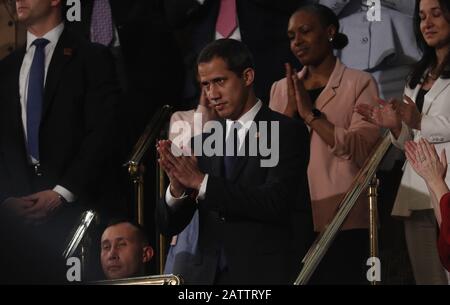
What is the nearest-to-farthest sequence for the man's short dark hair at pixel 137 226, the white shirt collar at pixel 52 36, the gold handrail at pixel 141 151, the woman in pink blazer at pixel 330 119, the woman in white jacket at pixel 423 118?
the woman in white jacket at pixel 423 118, the woman in pink blazer at pixel 330 119, the man's short dark hair at pixel 137 226, the gold handrail at pixel 141 151, the white shirt collar at pixel 52 36

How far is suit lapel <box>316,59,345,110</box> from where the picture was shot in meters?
6.01

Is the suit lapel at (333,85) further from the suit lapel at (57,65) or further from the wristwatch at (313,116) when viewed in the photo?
the suit lapel at (57,65)

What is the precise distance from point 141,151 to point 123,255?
53 centimetres

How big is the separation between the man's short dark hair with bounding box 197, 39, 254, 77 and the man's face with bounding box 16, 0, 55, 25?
866 millimetres

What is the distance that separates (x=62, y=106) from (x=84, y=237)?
26.6 inches

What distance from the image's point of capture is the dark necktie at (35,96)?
618cm

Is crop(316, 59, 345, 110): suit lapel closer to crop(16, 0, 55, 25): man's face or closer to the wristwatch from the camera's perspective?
the wristwatch

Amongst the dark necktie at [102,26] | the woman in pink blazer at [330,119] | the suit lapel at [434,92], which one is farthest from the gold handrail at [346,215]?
the dark necktie at [102,26]

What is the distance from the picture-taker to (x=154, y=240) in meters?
6.05

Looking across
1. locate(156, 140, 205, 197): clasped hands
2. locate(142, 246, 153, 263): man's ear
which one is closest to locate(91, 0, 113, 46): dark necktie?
locate(156, 140, 205, 197): clasped hands

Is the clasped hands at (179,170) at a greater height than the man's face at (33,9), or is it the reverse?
the man's face at (33,9)

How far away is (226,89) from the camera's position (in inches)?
238

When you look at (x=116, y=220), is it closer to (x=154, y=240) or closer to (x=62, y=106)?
(x=154, y=240)

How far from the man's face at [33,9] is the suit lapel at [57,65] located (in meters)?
0.15
